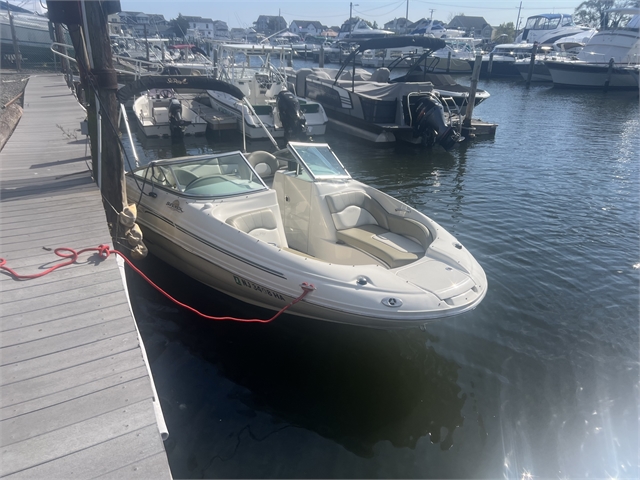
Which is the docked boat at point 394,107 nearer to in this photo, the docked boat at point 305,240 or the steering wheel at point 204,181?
the docked boat at point 305,240

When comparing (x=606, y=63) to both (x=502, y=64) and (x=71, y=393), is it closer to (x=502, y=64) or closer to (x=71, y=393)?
(x=502, y=64)

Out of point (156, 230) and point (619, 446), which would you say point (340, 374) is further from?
point (156, 230)

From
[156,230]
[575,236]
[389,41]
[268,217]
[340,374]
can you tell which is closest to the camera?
[340,374]

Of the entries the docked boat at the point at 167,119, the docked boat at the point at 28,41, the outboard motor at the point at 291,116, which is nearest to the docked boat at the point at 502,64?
the outboard motor at the point at 291,116

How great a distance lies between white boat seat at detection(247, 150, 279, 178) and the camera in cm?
816

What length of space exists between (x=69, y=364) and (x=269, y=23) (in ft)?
417

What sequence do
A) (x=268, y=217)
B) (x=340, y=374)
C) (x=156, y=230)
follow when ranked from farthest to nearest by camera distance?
(x=156, y=230) → (x=268, y=217) → (x=340, y=374)

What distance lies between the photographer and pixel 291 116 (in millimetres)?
16500

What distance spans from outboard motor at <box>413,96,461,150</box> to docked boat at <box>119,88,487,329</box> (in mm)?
10003

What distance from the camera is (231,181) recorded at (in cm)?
678

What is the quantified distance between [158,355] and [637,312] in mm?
7133

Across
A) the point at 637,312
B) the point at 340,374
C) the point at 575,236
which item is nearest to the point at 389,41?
the point at 575,236

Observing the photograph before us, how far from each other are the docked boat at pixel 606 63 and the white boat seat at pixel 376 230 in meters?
41.2

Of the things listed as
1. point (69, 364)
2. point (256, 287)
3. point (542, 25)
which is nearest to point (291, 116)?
point (256, 287)
